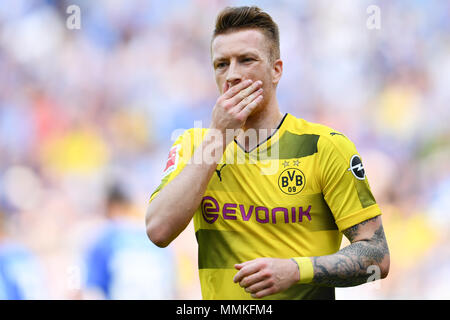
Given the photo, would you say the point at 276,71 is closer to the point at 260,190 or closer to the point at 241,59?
the point at 241,59

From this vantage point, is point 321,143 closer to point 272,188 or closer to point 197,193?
point 272,188

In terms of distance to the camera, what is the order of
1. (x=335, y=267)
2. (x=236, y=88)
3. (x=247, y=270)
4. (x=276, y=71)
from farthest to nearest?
(x=276, y=71) → (x=236, y=88) → (x=335, y=267) → (x=247, y=270)

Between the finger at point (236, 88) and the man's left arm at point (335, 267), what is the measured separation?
88cm

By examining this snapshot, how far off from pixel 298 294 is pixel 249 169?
71 centimetres

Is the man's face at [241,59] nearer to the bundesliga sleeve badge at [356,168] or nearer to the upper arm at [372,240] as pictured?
the bundesliga sleeve badge at [356,168]

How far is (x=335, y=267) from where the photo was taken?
229 cm

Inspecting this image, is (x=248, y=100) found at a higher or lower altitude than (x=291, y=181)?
higher

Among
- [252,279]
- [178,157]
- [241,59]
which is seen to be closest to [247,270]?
[252,279]

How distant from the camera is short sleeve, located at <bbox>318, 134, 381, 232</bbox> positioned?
7.97ft

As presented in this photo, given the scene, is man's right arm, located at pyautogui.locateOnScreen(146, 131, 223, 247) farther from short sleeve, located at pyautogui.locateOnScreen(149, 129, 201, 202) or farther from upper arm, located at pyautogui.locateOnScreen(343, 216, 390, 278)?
upper arm, located at pyautogui.locateOnScreen(343, 216, 390, 278)

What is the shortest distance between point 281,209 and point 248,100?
1.94 feet

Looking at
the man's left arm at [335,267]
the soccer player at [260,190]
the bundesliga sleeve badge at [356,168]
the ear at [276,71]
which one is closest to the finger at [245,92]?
the soccer player at [260,190]

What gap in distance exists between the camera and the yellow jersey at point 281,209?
2.50 metres

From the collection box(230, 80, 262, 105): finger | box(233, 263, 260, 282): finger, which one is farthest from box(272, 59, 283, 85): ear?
box(233, 263, 260, 282): finger
